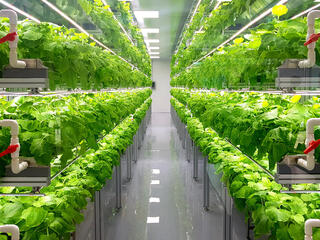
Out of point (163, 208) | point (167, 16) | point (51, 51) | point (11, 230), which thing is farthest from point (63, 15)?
point (167, 16)

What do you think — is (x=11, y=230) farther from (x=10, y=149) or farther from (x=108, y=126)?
(x=108, y=126)

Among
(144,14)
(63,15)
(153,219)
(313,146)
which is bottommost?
(153,219)

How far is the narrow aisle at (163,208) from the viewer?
427 cm

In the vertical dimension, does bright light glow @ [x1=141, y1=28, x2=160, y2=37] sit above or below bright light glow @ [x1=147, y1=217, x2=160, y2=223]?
above

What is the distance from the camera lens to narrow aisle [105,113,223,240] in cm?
427

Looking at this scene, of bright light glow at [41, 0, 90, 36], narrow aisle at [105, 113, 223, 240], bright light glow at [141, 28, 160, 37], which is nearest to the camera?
bright light glow at [41, 0, 90, 36]

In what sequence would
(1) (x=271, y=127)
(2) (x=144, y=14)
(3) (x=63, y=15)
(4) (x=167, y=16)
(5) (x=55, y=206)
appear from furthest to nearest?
(4) (x=167, y=16) → (2) (x=144, y=14) → (3) (x=63, y=15) → (5) (x=55, y=206) → (1) (x=271, y=127)

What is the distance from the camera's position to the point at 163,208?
5.17 meters

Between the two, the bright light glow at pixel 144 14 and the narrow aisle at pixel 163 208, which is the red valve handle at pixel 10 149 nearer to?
the narrow aisle at pixel 163 208

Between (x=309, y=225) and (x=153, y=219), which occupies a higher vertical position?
(x=309, y=225)

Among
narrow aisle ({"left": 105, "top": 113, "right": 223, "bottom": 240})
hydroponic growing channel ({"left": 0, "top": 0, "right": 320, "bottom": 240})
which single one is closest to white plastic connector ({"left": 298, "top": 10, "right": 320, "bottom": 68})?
hydroponic growing channel ({"left": 0, "top": 0, "right": 320, "bottom": 240})

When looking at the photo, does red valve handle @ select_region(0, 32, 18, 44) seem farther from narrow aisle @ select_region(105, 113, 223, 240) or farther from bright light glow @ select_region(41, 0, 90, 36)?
narrow aisle @ select_region(105, 113, 223, 240)

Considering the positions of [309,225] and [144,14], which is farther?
[144,14]

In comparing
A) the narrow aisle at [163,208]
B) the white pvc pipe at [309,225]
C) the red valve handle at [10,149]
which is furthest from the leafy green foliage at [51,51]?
the narrow aisle at [163,208]
